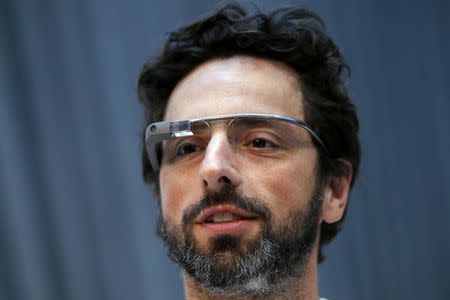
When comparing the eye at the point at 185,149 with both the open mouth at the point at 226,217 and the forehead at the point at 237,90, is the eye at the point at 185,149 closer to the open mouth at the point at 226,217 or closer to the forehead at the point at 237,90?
the forehead at the point at 237,90

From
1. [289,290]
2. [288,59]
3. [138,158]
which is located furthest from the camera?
[138,158]

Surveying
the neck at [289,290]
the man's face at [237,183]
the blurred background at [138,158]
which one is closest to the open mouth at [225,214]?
the man's face at [237,183]

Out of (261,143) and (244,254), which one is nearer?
(244,254)

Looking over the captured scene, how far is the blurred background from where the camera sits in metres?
1.79

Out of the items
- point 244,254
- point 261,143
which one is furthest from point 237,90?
point 244,254

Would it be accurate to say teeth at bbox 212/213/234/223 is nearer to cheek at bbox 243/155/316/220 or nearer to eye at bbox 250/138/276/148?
cheek at bbox 243/155/316/220

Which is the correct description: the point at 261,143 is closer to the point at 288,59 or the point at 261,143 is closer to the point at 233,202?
the point at 233,202

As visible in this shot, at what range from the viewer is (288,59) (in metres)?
1.49

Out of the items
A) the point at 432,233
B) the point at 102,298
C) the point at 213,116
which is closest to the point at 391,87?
the point at 432,233

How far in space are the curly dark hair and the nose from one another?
1.04ft

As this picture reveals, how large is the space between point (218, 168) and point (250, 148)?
0.16 metres

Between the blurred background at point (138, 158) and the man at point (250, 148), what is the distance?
30 centimetres

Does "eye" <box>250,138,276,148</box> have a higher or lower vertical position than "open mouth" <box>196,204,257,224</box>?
higher

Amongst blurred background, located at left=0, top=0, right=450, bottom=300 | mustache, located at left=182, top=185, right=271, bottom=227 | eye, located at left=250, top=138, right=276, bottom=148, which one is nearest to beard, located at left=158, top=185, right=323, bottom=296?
mustache, located at left=182, top=185, right=271, bottom=227
